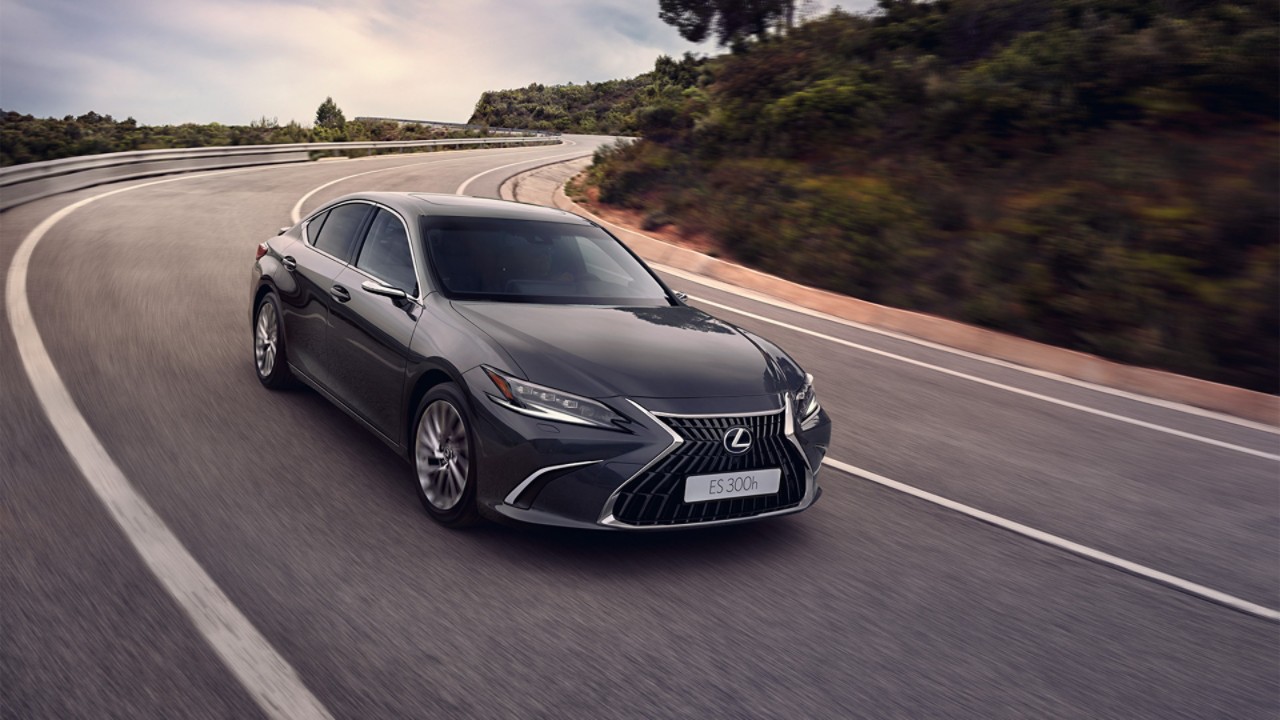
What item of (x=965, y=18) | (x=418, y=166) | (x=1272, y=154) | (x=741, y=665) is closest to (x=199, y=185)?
(x=418, y=166)

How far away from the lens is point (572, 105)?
10531cm

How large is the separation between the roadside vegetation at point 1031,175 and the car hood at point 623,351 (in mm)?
6943

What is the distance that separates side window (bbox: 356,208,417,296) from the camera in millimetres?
5633

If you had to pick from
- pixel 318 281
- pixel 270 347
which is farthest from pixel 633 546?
pixel 270 347

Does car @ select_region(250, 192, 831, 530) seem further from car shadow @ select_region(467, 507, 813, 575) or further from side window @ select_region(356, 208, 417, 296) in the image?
car shadow @ select_region(467, 507, 813, 575)

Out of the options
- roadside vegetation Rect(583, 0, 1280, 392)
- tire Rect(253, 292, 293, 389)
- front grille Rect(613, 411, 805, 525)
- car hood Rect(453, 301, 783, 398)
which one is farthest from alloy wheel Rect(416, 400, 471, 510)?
roadside vegetation Rect(583, 0, 1280, 392)

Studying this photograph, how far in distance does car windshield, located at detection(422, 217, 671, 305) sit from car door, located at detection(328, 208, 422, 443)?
0.21 meters

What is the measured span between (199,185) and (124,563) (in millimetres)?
20677

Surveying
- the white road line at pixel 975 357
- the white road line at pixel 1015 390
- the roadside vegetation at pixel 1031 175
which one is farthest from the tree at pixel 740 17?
the white road line at pixel 1015 390

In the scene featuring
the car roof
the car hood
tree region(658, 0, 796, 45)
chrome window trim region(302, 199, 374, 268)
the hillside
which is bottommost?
the hillside

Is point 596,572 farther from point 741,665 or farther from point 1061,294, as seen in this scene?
point 1061,294

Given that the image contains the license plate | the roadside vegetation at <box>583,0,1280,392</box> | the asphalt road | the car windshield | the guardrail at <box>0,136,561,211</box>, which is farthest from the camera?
the guardrail at <box>0,136,561,211</box>

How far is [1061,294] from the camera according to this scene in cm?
1143

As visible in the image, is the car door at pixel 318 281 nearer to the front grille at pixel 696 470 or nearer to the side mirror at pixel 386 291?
the side mirror at pixel 386 291
